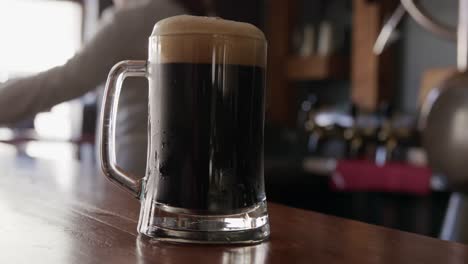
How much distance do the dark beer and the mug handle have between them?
0.03 meters

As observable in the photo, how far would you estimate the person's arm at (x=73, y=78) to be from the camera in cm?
126

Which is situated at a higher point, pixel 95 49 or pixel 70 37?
pixel 95 49

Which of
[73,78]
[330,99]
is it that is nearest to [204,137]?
[73,78]

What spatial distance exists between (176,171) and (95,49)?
91 cm

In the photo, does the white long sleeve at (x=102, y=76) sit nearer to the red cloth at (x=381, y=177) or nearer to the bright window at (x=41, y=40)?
the red cloth at (x=381, y=177)

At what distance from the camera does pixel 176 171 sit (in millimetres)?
481

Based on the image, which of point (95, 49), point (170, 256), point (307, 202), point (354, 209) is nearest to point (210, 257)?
point (170, 256)

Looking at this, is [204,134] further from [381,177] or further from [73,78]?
[381,177]

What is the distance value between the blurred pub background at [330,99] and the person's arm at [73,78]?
42.6 inches

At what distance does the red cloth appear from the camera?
2.22m

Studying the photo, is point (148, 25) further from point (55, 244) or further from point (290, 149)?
point (290, 149)

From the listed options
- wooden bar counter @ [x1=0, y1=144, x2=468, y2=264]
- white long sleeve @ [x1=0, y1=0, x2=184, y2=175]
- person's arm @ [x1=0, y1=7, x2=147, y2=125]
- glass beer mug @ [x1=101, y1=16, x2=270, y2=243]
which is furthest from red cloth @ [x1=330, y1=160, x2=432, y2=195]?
glass beer mug @ [x1=101, y1=16, x2=270, y2=243]

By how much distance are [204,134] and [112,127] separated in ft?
0.32

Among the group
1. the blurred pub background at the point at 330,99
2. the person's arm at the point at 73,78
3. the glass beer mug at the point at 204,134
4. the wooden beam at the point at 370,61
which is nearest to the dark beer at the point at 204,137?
the glass beer mug at the point at 204,134
